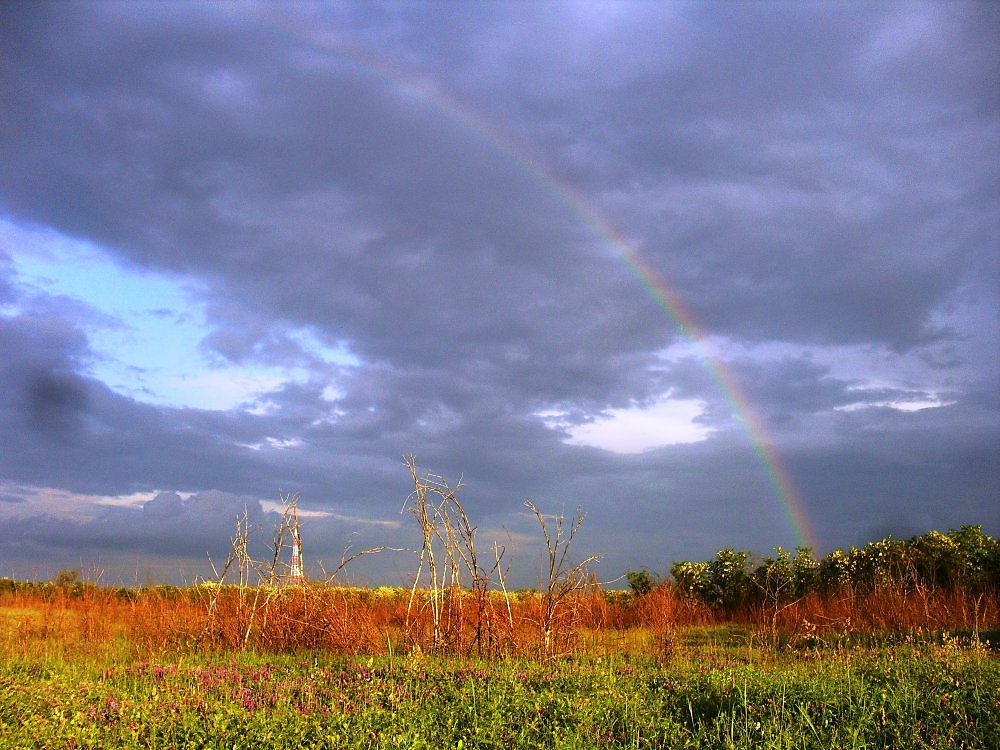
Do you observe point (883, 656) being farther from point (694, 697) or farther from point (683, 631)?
point (683, 631)

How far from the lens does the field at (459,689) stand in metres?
5.99

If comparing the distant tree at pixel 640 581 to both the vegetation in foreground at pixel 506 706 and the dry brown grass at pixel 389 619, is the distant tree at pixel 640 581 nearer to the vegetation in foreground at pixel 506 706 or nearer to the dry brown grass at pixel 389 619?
the dry brown grass at pixel 389 619

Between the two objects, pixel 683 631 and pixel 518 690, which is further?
pixel 683 631

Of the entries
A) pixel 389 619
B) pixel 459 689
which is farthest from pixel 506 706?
pixel 389 619

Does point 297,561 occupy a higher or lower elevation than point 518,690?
higher

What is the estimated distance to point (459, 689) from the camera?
24.5 ft

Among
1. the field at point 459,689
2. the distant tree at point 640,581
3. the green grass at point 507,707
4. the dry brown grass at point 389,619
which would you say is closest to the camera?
the green grass at point 507,707

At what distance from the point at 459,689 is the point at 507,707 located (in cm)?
96

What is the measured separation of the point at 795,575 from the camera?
20.1 metres

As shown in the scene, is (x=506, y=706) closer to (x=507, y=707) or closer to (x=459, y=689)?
(x=507, y=707)

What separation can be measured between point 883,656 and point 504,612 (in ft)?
18.8

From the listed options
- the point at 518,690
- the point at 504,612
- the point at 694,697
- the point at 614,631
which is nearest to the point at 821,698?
the point at 694,697

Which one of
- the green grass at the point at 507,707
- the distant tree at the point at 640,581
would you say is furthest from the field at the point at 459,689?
the distant tree at the point at 640,581

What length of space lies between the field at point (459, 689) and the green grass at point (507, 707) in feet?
0.08
